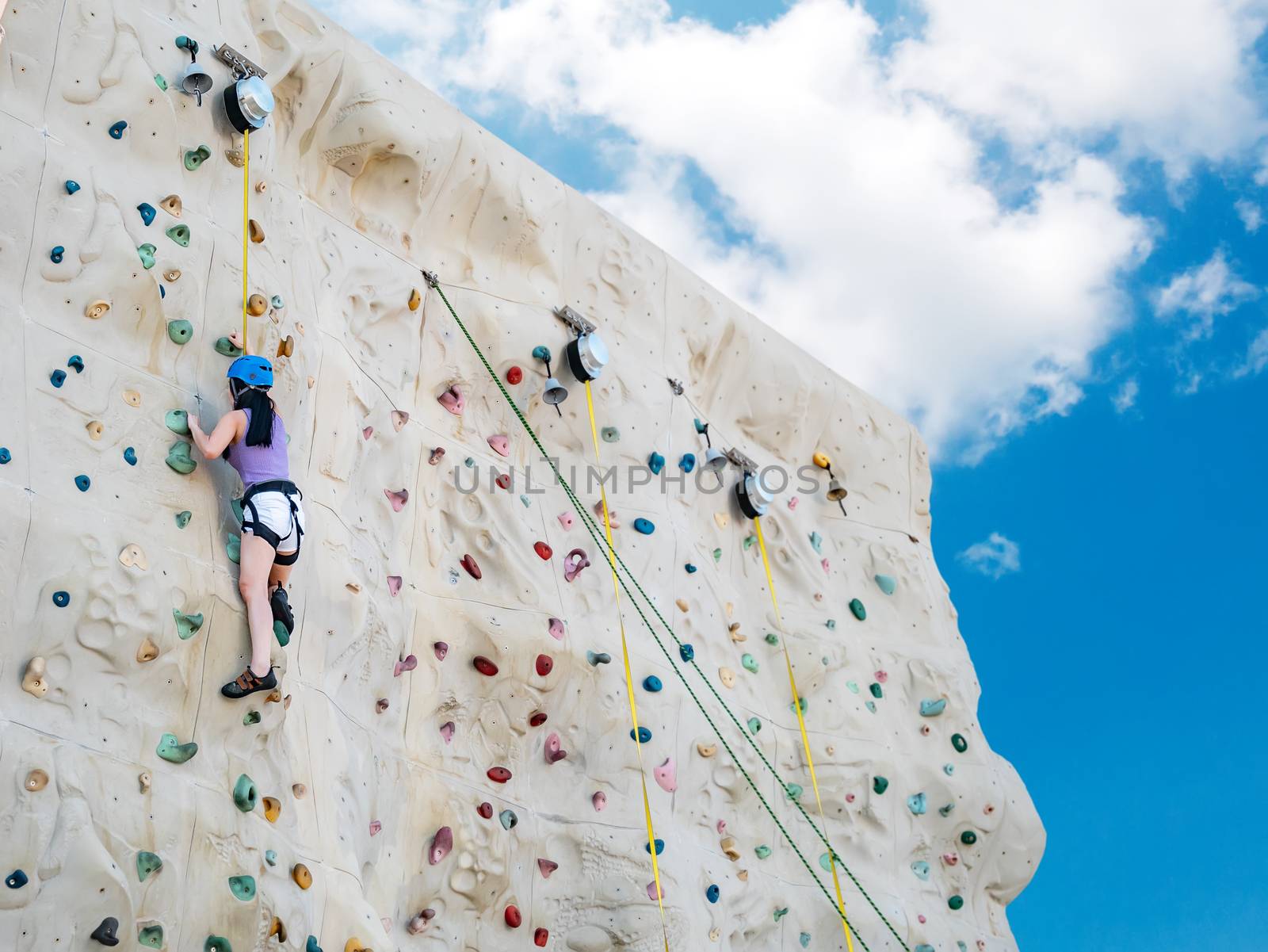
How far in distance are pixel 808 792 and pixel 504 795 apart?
5.03ft

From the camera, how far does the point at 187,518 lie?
386 centimetres

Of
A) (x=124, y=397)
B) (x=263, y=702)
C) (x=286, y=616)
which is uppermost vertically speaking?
(x=124, y=397)

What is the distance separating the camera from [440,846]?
4496 mm

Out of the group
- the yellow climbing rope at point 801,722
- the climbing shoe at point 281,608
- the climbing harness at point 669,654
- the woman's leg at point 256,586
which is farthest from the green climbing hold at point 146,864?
the yellow climbing rope at point 801,722

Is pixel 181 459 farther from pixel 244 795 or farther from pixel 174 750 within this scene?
pixel 244 795

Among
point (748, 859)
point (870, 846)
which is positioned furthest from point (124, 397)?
point (870, 846)

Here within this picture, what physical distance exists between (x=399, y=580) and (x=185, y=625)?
1.02 meters

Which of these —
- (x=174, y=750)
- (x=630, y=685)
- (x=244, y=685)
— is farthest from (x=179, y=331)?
(x=630, y=685)

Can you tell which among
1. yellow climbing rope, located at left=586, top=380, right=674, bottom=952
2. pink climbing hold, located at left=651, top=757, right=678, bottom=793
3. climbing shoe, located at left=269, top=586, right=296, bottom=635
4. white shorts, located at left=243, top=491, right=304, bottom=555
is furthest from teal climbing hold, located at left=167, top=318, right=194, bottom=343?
pink climbing hold, located at left=651, top=757, right=678, bottom=793

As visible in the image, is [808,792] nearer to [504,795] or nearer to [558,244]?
[504,795]

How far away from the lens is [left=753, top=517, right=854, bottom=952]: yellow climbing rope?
5.64 m

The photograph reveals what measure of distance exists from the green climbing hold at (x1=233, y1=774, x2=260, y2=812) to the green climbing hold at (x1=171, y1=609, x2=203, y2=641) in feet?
1.19

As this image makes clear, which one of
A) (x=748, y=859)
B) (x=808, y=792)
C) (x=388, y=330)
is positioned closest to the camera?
(x=388, y=330)

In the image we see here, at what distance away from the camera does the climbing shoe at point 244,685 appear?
3734 mm
